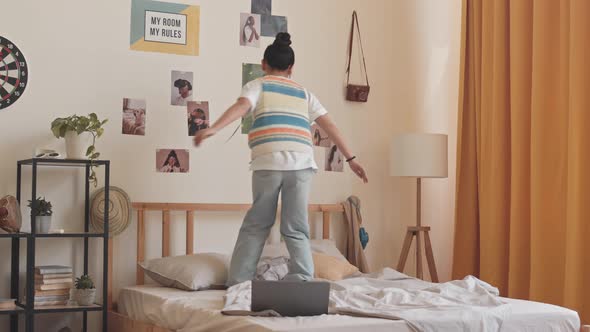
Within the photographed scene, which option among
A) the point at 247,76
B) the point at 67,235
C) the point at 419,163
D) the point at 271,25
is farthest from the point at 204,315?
the point at 271,25

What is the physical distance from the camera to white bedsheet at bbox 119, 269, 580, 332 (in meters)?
2.73

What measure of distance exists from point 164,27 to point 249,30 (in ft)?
1.63

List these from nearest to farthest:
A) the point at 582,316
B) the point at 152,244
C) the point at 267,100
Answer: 1. the point at 267,100
2. the point at 582,316
3. the point at 152,244

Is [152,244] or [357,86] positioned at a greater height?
[357,86]

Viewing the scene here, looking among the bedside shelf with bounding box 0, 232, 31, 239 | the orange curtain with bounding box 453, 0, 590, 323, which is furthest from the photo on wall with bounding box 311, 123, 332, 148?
the bedside shelf with bounding box 0, 232, 31, 239

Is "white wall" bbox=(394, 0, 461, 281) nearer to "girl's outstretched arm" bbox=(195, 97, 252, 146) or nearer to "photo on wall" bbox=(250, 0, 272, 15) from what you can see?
"photo on wall" bbox=(250, 0, 272, 15)

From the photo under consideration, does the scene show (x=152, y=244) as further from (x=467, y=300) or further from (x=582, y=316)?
(x=582, y=316)

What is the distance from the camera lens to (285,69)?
12.3 ft

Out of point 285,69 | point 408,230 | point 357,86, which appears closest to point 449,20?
point 357,86

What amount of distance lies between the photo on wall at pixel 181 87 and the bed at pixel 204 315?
0.56 meters

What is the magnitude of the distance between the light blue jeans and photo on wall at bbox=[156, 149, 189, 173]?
830 millimetres

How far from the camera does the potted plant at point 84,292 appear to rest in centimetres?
386

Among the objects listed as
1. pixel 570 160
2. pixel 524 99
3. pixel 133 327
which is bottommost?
pixel 133 327

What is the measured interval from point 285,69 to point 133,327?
1341mm
